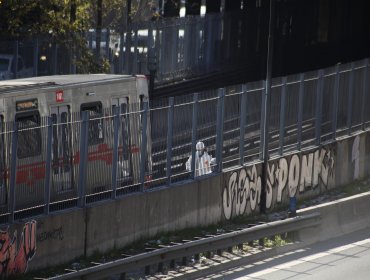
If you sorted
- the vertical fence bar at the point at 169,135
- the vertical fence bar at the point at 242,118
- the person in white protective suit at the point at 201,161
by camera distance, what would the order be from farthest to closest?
the vertical fence bar at the point at 242,118
the person in white protective suit at the point at 201,161
the vertical fence bar at the point at 169,135

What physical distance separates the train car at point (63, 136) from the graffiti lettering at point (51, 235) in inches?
21.0

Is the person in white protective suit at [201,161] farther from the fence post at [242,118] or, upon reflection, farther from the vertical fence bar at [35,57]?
the vertical fence bar at [35,57]

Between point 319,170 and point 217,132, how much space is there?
16.7 ft

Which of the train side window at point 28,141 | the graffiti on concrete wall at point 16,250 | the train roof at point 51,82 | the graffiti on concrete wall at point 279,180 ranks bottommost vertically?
the graffiti on concrete wall at point 279,180

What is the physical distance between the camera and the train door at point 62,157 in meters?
18.8

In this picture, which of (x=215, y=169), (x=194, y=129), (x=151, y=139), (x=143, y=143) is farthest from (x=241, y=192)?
(x=143, y=143)

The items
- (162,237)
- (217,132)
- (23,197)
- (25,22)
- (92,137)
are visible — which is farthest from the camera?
(25,22)

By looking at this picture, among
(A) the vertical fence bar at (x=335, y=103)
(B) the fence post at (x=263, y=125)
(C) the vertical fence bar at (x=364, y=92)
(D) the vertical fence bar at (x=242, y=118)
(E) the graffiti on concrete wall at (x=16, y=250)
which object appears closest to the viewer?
(E) the graffiti on concrete wall at (x=16, y=250)

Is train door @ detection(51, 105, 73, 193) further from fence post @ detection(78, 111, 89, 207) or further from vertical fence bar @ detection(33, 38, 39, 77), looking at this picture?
vertical fence bar @ detection(33, 38, 39, 77)

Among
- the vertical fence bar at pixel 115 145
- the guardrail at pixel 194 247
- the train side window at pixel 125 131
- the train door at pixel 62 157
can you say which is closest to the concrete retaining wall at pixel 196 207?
the vertical fence bar at pixel 115 145

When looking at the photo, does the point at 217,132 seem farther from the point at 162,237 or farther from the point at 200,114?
the point at 162,237

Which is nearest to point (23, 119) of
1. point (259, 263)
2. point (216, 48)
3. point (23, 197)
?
point (23, 197)

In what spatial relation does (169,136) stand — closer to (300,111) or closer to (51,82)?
(51,82)

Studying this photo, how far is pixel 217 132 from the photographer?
23.2m
